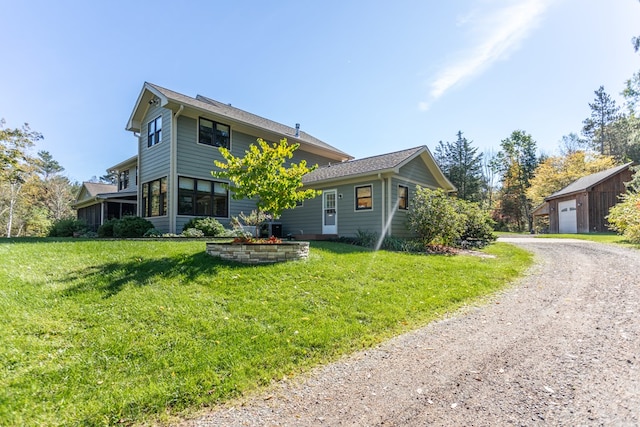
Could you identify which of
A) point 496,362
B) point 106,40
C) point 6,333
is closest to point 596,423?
point 496,362

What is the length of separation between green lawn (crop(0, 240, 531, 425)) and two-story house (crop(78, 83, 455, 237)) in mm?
5642

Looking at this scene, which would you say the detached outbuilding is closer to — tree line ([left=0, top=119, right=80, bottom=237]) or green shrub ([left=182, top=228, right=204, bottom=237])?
green shrub ([left=182, top=228, right=204, bottom=237])

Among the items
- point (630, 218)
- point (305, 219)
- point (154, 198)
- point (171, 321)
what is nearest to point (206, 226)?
point (154, 198)

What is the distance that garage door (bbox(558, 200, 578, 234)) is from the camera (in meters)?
22.9

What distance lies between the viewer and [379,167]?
13.0 metres

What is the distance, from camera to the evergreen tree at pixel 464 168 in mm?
34719

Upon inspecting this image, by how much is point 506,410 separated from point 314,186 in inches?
520

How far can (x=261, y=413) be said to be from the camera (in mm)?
2750

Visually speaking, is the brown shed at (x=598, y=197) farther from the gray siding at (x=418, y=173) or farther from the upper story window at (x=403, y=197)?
the upper story window at (x=403, y=197)

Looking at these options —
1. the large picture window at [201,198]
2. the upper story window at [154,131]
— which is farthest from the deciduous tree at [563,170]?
the upper story window at [154,131]

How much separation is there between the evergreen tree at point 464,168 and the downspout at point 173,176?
98.9 ft

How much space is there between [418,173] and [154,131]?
12.8 m

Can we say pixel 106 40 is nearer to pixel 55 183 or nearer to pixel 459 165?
pixel 55 183

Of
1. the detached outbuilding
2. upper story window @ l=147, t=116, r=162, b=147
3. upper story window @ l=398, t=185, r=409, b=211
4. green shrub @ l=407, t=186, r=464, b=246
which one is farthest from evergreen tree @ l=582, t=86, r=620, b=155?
upper story window @ l=147, t=116, r=162, b=147
